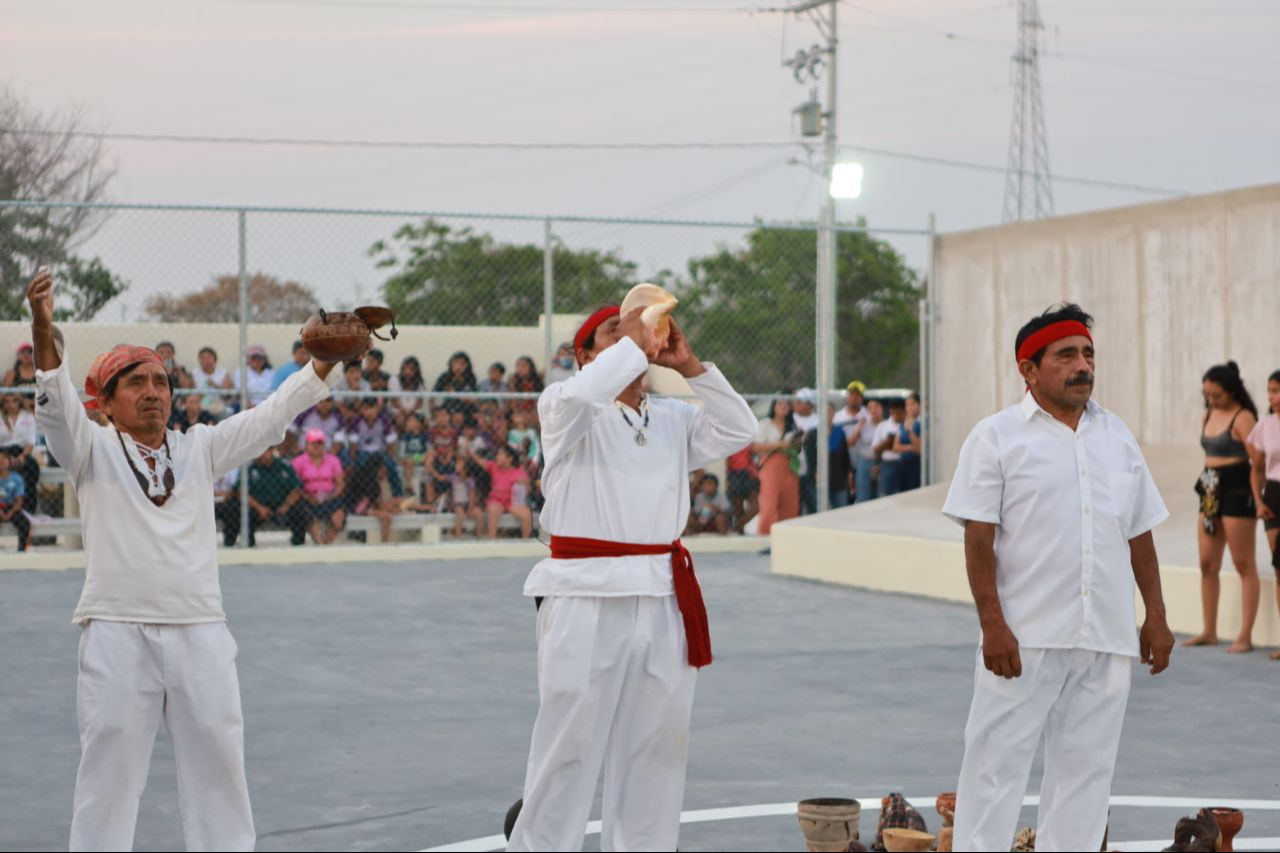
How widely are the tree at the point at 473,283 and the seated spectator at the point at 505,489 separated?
7.78 m

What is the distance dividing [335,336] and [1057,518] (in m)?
2.43

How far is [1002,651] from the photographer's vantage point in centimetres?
544

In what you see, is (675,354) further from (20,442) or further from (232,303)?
(232,303)

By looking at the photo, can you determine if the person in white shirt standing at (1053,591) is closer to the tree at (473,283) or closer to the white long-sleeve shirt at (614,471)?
the white long-sleeve shirt at (614,471)

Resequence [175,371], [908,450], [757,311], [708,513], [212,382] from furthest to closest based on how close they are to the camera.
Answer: [757,311] < [708,513] < [908,450] < [212,382] < [175,371]

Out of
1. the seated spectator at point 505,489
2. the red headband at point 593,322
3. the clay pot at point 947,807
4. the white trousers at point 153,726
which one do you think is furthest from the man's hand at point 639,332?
the seated spectator at point 505,489

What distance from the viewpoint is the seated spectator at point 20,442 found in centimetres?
1638

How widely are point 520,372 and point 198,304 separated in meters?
5.48

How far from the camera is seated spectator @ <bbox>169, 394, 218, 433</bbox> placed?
16828 mm

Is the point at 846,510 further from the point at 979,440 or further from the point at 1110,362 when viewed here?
the point at 979,440

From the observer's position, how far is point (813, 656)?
38.3ft

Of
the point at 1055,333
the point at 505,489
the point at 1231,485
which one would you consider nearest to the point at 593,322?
the point at 1055,333

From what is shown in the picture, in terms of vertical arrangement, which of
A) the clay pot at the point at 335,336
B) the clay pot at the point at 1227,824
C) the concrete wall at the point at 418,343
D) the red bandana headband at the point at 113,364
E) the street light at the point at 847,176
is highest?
the street light at the point at 847,176

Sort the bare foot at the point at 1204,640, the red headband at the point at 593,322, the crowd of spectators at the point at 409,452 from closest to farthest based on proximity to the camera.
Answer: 1. the red headband at the point at 593,322
2. the bare foot at the point at 1204,640
3. the crowd of spectators at the point at 409,452
